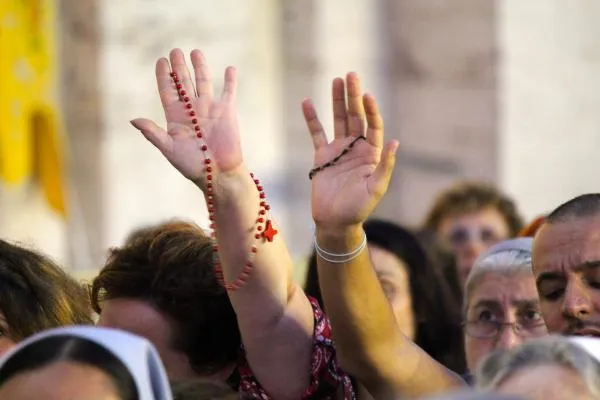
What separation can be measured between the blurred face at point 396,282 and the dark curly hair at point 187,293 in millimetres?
1037

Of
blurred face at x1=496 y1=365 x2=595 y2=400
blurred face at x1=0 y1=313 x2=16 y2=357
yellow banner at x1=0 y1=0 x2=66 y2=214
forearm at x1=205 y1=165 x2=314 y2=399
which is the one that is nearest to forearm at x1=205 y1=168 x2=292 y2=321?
forearm at x1=205 y1=165 x2=314 y2=399

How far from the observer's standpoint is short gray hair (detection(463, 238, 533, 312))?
4129 millimetres

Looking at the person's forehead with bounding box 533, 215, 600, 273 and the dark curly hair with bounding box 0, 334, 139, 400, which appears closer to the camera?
the dark curly hair with bounding box 0, 334, 139, 400

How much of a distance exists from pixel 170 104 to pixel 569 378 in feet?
3.46

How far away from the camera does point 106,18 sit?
737 cm

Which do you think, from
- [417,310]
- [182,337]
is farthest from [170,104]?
[417,310]

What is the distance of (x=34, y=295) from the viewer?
139 inches

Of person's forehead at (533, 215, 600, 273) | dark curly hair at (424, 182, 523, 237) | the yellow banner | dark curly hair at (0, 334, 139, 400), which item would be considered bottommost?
dark curly hair at (424, 182, 523, 237)

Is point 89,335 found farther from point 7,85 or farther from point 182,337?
point 7,85

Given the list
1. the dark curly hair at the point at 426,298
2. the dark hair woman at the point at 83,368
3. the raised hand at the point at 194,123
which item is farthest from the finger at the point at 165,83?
the dark curly hair at the point at 426,298

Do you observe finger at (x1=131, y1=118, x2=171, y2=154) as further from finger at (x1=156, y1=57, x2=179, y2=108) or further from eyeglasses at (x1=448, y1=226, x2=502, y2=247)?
eyeglasses at (x1=448, y1=226, x2=502, y2=247)

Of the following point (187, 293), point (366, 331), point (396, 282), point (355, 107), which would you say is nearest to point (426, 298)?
point (396, 282)

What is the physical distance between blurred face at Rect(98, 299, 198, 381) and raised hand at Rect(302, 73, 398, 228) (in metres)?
0.42

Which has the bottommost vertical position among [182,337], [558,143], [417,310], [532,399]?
[558,143]
